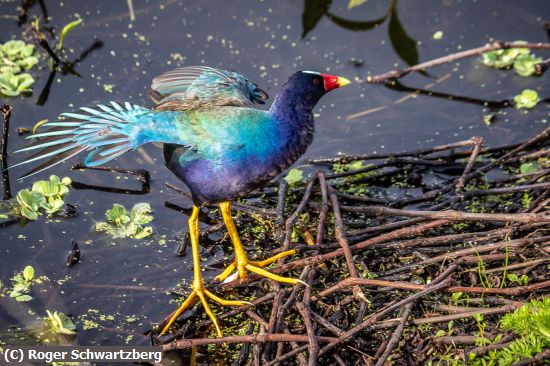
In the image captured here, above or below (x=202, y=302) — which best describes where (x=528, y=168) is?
above

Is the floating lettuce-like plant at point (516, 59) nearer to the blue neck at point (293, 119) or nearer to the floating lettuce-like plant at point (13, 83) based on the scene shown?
the blue neck at point (293, 119)

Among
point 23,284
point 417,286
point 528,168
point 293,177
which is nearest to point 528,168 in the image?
point 528,168

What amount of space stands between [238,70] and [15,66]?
1609 millimetres

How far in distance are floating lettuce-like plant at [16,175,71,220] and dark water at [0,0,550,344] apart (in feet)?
0.31

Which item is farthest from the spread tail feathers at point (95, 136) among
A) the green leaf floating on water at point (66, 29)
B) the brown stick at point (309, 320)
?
the green leaf floating on water at point (66, 29)

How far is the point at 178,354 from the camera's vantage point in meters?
4.05

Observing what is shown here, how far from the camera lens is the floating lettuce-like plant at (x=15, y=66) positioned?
573cm

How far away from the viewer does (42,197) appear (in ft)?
16.1

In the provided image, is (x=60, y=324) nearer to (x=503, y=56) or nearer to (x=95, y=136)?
(x=95, y=136)

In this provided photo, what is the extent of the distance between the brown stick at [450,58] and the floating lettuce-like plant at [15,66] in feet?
8.07

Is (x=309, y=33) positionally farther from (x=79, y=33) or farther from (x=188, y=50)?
(x=79, y=33)

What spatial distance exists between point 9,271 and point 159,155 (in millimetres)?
1314

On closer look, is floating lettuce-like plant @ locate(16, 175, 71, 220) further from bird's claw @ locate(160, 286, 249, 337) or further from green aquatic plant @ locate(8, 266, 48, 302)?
bird's claw @ locate(160, 286, 249, 337)

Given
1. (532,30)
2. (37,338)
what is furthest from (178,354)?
(532,30)
